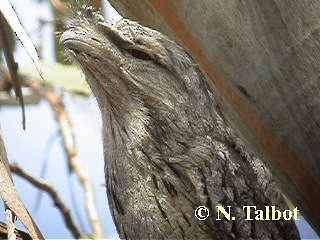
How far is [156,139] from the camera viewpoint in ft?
5.68

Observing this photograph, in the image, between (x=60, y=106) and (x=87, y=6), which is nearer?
(x=87, y=6)

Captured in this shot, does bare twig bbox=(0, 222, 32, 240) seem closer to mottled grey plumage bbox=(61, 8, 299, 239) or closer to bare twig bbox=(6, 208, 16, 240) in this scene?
bare twig bbox=(6, 208, 16, 240)

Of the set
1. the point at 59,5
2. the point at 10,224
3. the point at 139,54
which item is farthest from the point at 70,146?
the point at 10,224

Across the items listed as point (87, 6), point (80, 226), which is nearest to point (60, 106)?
point (80, 226)

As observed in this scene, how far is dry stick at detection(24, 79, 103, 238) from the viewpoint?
286cm

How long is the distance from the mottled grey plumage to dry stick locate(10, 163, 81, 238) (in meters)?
0.86

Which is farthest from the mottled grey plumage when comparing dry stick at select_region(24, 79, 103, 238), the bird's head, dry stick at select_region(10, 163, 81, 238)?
dry stick at select_region(24, 79, 103, 238)

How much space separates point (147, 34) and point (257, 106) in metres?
0.34

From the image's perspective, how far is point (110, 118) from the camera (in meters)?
1.78

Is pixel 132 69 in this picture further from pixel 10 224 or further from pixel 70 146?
pixel 70 146

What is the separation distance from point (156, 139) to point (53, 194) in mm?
1015

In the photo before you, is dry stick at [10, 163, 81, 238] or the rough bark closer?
the rough bark

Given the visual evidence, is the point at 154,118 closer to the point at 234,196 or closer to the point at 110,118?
the point at 110,118

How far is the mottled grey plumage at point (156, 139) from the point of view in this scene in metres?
1.71
